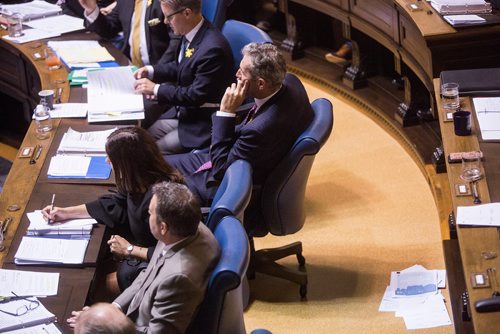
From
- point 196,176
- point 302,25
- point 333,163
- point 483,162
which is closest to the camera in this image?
point 483,162

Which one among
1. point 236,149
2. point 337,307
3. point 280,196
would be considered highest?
point 236,149

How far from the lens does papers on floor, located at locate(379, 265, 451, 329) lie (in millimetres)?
A: 4285

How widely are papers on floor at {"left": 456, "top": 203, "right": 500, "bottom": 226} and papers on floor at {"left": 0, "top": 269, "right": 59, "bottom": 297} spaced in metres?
1.48

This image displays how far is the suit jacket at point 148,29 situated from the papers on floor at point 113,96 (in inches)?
10.1

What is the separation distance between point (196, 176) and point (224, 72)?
655 mm

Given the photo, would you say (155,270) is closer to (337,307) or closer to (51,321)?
(51,321)

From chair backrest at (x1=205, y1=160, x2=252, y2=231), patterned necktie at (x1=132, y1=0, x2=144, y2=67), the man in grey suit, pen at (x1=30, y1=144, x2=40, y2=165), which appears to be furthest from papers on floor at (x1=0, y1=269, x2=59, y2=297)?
patterned necktie at (x1=132, y1=0, x2=144, y2=67)

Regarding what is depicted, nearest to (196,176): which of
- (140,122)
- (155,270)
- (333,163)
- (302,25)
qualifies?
(140,122)

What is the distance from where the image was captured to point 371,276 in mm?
4691

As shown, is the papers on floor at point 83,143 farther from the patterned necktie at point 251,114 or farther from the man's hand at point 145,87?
the patterned necktie at point 251,114

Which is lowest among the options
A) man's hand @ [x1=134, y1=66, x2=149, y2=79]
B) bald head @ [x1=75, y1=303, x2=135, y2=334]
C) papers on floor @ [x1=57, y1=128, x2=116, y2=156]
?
bald head @ [x1=75, y1=303, x2=135, y2=334]

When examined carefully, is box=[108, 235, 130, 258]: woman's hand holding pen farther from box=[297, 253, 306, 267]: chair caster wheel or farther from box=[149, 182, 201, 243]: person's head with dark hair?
box=[297, 253, 306, 267]: chair caster wheel

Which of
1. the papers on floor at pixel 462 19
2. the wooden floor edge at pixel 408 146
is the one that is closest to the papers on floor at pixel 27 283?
the wooden floor edge at pixel 408 146

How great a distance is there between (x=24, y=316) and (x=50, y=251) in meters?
0.40
